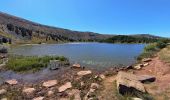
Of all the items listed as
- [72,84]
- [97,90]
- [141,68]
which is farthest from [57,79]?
[141,68]

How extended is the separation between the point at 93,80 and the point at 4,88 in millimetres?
6300

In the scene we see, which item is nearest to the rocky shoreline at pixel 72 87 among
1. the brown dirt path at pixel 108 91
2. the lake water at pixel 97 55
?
the brown dirt path at pixel 108 91

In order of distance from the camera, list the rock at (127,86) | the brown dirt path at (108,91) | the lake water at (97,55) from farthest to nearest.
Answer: the lake water at (97,55) → the rock at (127,86) → the brown dirt path at (108,91)

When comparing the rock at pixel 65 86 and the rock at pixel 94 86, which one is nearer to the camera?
the rock at pixel 94 86

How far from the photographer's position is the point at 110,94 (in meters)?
16.7

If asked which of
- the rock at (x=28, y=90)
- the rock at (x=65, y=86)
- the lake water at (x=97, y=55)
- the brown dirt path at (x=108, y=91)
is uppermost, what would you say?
the brown dirt path at (x=108, y=91)

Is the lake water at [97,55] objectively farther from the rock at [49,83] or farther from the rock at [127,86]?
the rock at [127,86]

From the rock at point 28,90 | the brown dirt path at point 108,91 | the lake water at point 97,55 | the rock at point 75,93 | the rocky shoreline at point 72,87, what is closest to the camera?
the brown dirt path at point 108,91

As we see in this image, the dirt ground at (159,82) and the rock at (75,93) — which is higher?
the dirt ground at (159,82)

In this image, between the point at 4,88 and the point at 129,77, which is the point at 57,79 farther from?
the point at 129,77

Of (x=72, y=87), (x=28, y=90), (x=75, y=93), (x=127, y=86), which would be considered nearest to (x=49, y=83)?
(x=28, y=90)

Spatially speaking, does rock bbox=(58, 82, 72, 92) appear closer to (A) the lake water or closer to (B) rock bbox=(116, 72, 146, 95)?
(B) rock bbox=(116, 72, 146, 95)

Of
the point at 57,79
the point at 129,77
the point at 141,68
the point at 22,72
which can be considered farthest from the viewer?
the point at 22,72

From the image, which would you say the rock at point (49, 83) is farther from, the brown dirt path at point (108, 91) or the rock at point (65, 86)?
the brown dirt path at point (108, 91)
